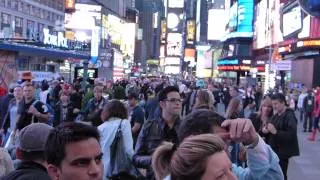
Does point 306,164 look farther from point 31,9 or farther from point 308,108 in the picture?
point 31,9

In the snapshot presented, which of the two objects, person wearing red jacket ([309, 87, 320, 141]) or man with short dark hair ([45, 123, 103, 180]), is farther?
person wearing red jacket ([309, 87, 320, 141])

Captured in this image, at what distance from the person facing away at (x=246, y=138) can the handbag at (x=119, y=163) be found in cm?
362

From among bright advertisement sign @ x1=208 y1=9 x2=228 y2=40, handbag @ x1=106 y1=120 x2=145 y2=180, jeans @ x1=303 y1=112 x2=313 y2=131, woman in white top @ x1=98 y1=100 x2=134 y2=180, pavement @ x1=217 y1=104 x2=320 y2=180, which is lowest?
pavement @ x1=217 y1=104 x2=320 y2=180

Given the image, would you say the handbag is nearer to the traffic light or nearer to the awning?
the awning

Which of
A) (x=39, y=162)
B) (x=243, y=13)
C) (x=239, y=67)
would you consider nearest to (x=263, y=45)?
(x=239, y=67)

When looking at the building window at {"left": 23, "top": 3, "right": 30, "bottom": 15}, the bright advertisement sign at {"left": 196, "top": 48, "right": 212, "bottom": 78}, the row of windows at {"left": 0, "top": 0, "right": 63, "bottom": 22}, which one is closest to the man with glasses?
the row of windows at {"left": 0, "top": 0, "right": 63, "bottom": 22}

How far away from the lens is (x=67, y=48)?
5241cm

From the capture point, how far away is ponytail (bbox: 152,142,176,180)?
12.8 feet

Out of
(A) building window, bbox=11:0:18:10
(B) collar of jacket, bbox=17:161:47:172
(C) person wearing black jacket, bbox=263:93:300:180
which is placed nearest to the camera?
(B) collar of jacket, bbox=17:161:47:172

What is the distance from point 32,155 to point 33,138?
0.19 m

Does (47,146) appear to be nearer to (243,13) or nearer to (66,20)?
(66,20)

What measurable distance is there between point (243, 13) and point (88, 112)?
9121 cm

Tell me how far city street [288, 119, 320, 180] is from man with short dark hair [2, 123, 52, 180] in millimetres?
9342

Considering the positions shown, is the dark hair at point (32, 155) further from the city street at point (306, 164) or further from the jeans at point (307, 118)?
the jeans at point (307, 118)
